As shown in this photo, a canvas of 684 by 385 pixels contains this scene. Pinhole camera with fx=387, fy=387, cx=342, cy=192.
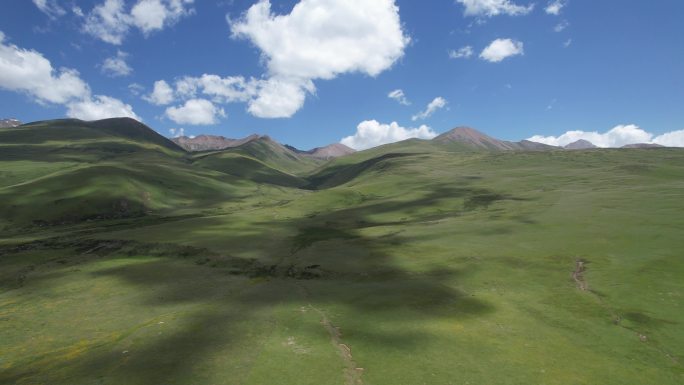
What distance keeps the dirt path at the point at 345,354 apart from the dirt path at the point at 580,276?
31.2 m

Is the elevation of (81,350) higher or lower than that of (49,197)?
lower

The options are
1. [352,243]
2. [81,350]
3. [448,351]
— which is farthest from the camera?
[352,243]

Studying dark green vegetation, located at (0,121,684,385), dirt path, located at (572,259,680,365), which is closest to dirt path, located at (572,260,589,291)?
dirt path, located at (572,259,680,365)

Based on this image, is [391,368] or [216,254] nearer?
[391,368]

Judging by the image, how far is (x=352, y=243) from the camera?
3273 inches

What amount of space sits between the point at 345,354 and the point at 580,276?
36.9 meters

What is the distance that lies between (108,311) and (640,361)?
2146 inches

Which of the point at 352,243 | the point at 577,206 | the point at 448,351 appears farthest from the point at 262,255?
the point at 577,206

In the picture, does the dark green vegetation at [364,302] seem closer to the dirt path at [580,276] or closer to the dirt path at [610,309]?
the dirt path at [610,309]

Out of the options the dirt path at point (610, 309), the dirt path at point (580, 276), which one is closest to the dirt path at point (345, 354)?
the dirt path at point (610, 309)

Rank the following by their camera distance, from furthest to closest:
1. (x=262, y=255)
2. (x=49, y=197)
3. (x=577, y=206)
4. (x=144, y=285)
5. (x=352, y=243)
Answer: (x=49, y=197)
(x=577, y=206)
(x=352, y=243)
(x=262, y=255)
(x=144, y=285)

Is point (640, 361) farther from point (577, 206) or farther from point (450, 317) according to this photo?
point (577, 206)

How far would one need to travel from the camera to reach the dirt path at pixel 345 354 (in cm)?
2750

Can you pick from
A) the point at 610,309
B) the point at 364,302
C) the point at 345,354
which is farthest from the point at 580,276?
the point at 345,354
